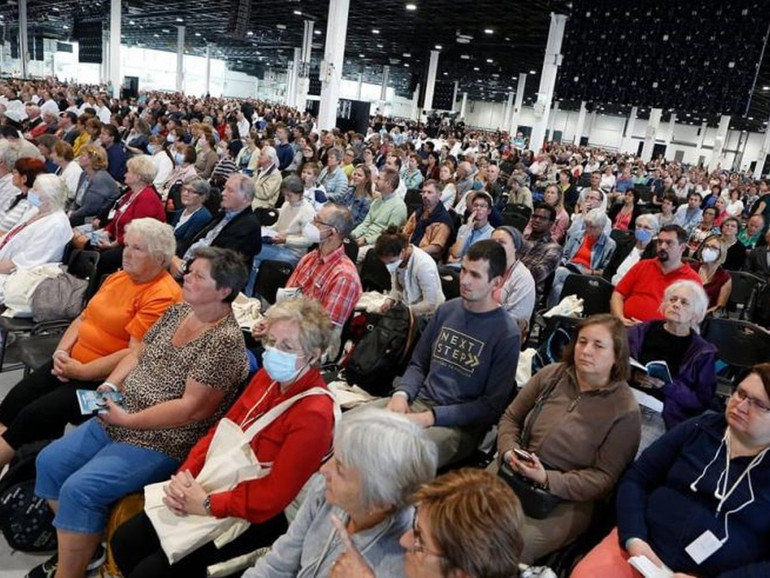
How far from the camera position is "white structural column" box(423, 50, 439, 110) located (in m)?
29.0

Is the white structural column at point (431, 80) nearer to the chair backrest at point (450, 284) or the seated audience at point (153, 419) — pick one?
the chair backrest at point (450, 284)

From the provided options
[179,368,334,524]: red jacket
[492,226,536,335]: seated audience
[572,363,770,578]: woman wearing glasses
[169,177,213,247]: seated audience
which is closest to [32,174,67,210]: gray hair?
[169,177,213,247]: seated audience

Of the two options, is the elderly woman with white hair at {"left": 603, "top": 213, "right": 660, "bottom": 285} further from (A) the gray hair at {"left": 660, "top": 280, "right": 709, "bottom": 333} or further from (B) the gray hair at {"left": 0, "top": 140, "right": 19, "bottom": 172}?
(B) the gray hair at {"left": 0, "top": 140, "right": 19, "bottom": 172}

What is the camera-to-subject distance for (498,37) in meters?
23.2

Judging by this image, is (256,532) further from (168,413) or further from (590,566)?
(590,566)

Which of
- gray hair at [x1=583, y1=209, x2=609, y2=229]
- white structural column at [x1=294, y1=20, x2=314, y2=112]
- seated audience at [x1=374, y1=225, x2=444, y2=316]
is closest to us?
seated audience at [x1=374, y1=225, x2=444, y2=316]

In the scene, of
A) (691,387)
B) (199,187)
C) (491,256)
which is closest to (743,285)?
(691,387)

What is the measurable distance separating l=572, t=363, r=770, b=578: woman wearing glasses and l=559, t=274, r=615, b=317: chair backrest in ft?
8.05

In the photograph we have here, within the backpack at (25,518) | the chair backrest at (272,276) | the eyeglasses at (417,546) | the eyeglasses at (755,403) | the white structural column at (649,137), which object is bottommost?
the backpack at (25,518)

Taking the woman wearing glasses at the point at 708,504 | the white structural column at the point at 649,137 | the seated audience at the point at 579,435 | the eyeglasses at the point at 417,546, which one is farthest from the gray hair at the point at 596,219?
the white structural column at the point at 649,137

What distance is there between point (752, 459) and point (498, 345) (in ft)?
3.47

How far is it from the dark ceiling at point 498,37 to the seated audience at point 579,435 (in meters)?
9.35

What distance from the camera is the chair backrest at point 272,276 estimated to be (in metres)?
4.23

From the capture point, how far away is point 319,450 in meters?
2.00
